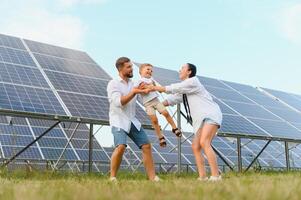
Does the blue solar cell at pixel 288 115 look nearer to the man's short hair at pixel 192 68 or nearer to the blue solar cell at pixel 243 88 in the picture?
the blue solar cell at pixel 243 88

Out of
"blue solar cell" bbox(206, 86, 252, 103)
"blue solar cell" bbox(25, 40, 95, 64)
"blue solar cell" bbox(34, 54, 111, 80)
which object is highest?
"blue solar cell" bbox(25, 40, 95, 64)

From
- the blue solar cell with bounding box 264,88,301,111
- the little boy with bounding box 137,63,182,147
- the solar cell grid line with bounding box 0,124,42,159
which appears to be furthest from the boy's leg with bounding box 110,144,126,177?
A: the blue solar cell with bounding box 264,88,301,111

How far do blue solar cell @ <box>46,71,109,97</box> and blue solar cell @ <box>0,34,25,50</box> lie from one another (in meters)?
2.11

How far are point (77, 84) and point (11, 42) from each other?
3.20m

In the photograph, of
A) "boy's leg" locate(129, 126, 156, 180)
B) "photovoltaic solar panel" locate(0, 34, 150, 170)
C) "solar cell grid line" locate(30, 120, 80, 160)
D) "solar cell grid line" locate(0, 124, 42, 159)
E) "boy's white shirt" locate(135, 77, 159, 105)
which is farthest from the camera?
"solar cell grid line" locate(30, 120, 80, 160)

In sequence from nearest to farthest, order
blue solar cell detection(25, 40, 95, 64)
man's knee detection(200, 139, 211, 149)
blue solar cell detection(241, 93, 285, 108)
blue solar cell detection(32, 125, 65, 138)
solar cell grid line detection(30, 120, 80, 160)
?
man's knee detection(200, 139, 211, 149) < blue solar cell detection(32, 125, 65, 138) < solar cell grid line detection(30, 120, 80, 160) < blue solar cell detection(25, 40, 95, 64) < blue solar cell detection(241, 93, 285, 108)

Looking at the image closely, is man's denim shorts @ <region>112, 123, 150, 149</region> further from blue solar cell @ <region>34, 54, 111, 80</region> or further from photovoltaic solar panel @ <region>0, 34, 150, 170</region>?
blue solar cell @ <region>34, 54, 111, 80</region>

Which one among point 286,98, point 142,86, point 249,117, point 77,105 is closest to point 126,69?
point 142,86

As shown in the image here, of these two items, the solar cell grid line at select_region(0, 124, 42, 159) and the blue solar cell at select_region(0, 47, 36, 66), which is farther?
the blue solar cell at select_region(0, 47, 36, 66)

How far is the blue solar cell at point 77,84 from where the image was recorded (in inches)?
454

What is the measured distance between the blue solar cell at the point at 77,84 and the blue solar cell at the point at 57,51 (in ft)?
6.69

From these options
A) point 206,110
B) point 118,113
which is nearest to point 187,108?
point 206,110

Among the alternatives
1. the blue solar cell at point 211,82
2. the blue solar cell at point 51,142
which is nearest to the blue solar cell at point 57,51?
the blue solar cell at point 51,142

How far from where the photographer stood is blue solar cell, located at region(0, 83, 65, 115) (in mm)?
8923
